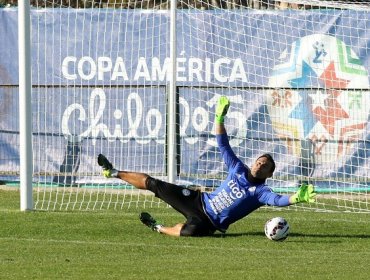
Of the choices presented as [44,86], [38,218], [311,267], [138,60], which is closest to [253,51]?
[138,60]

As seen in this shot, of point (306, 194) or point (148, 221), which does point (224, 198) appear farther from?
point (306, 194)

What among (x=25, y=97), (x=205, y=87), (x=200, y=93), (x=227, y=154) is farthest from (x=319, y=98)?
(x=227, y=154)

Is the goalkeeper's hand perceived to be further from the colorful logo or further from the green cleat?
the colorful logo

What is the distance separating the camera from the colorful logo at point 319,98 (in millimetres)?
22516

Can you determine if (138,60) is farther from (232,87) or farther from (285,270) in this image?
(285,270)

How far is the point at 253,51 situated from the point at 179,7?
2349 millimetres

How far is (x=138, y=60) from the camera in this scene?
23500mm

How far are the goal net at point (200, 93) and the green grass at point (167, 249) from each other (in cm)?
383

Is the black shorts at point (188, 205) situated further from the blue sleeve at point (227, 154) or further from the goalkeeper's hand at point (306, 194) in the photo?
the goalkeeper's hand at point (306, 194)

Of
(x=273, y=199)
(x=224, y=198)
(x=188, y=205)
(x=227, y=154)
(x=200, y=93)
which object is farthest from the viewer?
(x=200, y=93)

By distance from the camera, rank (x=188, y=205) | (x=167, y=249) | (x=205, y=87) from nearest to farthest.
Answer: (x=167, y=249), (x=188, y=205), (x=205, y=87)

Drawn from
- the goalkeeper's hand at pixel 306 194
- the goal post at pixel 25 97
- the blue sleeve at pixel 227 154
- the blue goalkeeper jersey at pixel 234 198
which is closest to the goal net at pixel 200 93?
the goal post at pixel 25 97

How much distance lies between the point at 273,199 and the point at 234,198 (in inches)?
25.5

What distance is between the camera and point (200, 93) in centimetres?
2319
